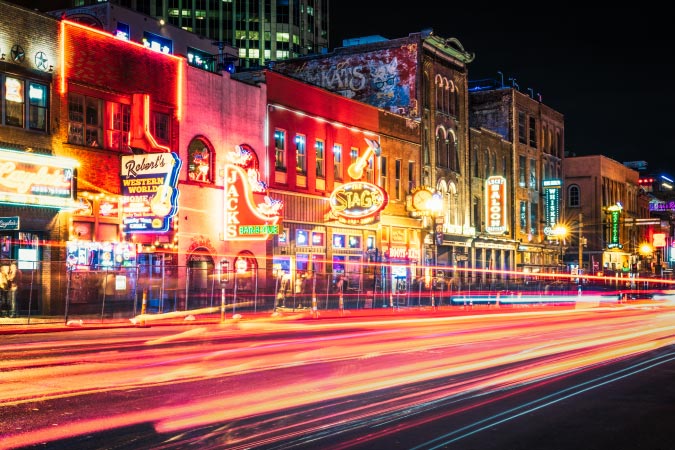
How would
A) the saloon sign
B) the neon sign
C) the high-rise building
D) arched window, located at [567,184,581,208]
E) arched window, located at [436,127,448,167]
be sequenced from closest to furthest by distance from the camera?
the neon sign, the saloon sign, arched window, located at [436,127,448,167], arched window, located at [567,184,581,208], the high-rise building

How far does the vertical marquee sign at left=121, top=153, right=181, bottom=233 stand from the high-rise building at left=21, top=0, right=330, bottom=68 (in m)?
109

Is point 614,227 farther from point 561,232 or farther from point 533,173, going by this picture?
point 533,173

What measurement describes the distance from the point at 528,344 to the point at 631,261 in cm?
7572

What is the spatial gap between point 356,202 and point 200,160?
377 inches

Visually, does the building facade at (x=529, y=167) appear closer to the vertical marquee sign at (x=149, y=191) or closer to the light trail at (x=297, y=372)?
the vertical marquee sign at (x=149, y=191)

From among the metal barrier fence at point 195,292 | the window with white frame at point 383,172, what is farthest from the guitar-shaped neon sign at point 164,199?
the window with white frame at point 383,172

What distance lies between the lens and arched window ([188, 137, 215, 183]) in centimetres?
3336

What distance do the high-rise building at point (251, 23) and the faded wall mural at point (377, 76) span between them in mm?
87284

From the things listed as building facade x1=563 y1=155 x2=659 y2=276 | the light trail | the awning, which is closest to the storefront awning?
the awning

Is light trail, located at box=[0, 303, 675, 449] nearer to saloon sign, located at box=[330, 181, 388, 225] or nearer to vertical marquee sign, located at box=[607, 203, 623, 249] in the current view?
saloon sign, located at box=[330, 181, 388, 225]

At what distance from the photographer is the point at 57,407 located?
10758 mm

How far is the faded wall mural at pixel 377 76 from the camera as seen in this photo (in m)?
49.8

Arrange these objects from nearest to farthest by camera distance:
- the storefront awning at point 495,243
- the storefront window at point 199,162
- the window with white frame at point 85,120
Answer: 1. the window with white frame at point 85,120
2. the storefront window at point 199,162
3. the storefront awning at point 495,243

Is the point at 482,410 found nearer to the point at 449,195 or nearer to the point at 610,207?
the point at 449,195
